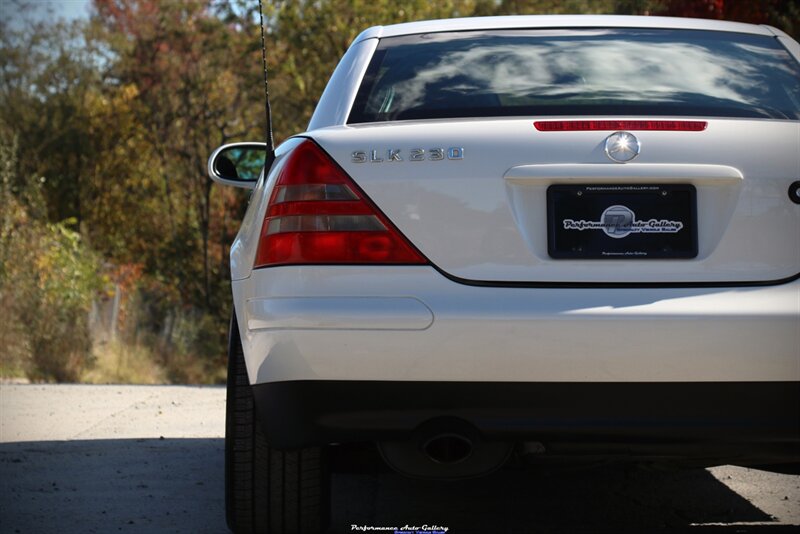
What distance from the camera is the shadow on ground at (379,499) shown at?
13.6ft

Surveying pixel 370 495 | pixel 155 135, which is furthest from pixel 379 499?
pixel 155 135

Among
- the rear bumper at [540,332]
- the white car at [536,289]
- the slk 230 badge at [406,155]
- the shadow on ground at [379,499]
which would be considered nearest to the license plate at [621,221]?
the white car at [536,289]

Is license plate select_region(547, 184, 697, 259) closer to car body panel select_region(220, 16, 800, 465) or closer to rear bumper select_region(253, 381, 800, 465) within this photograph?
car body panel select_region(220, 16, 800, 465)

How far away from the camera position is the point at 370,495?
472 cm

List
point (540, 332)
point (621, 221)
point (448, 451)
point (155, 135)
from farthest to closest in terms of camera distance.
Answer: point (155, 135), point (448, 451), point (621, 221), point (540, 332)

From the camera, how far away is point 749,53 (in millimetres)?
3801

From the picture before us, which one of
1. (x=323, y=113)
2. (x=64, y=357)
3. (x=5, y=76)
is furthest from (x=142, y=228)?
(x=323, y=113)

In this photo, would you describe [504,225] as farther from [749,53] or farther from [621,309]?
[749,53]

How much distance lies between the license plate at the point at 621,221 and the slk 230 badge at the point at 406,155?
0.86ft

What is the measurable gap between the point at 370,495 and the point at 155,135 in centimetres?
1743

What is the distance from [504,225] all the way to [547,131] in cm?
28

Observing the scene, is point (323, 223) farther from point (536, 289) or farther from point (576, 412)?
point (576, 412)

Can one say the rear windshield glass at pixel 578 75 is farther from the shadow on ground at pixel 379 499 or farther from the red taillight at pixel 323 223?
the shadow on ground at pixel 379 499

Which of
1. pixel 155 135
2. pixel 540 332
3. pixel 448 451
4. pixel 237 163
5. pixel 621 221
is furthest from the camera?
pixel 155 135
